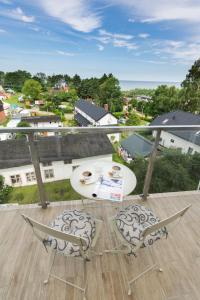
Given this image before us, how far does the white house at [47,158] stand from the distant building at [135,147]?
0.86 ft

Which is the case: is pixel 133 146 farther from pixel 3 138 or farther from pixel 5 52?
pixel 5 52

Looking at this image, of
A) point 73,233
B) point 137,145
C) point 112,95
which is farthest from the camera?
point 112,95

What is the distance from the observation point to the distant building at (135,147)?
6.68 feet

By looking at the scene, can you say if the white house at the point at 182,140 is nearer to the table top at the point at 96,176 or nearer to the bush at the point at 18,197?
the table top at the point at 96,176

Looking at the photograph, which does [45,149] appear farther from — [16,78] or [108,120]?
[16,78]

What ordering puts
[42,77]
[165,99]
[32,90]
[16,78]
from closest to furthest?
[165,99]
[32,90]
[16,78]
[42,77]

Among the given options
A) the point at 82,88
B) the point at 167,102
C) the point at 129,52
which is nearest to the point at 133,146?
the point at 167,102

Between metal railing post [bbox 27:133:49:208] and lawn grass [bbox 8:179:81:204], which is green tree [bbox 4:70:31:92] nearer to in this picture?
lawn grass [bbox 8:179:81:204]

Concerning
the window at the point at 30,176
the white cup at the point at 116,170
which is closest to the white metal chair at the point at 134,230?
the white cup at the point at 116,170

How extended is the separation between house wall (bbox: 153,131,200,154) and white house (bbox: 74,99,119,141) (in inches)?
686

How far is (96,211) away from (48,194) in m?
0.66

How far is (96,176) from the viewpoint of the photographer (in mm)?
1677

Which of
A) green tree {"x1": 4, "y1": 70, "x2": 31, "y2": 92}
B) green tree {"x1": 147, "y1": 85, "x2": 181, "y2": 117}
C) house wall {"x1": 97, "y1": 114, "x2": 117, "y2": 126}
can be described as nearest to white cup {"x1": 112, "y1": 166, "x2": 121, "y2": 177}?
house wall {"x1": 97, "y1": 114, "x2": 117, "y2": 126}

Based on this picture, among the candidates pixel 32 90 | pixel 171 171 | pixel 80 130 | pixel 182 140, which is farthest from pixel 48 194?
pixel 32 90
